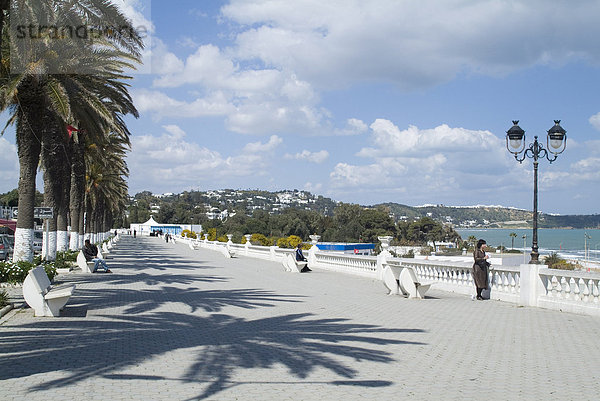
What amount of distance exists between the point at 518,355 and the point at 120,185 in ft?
183

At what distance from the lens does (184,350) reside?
8.62m

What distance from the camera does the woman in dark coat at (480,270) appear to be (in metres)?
15.4

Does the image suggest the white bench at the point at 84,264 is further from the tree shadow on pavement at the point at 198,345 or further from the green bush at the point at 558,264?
the green bush at the point at 558,264

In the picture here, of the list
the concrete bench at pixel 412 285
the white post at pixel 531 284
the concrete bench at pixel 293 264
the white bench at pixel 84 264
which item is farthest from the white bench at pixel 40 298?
the concrete bench at pixel 293 264

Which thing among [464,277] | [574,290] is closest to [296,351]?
[574,290]

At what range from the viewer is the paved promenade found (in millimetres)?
6535

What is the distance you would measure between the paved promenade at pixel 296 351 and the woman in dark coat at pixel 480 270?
2.24ft

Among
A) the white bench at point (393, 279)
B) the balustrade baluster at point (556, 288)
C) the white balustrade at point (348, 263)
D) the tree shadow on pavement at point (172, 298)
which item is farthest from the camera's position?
the white balustrade at point (348, 263)

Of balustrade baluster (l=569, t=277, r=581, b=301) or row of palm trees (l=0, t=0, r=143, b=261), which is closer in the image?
balustrade baluster (l=569, t=277, r=581, b=301)

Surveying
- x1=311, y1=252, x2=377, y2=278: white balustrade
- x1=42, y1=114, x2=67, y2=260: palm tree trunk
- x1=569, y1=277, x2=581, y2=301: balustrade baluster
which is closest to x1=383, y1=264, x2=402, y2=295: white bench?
x1=569, y1=277, x2=581, y2=301: balustrade baluster

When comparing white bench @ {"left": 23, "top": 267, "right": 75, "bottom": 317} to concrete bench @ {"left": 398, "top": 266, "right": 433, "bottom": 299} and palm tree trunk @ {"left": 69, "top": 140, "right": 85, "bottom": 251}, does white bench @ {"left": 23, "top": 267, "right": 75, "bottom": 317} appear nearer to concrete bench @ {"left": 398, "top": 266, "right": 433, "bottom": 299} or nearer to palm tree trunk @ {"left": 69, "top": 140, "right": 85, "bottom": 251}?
concrete bench @ {"left": 398, "top": 266, "right": 433, "bottom": 299}

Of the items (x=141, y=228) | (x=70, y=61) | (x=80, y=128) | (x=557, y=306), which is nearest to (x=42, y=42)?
(x=70, y=61)

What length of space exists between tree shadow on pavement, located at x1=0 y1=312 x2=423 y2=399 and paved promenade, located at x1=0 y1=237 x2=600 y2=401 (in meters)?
0.02

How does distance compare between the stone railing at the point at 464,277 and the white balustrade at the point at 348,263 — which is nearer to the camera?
the stone railing at the point at 464,277
